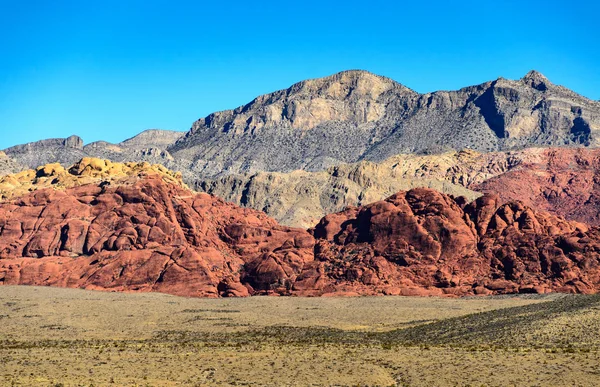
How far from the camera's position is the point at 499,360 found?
211 feet

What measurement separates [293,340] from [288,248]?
5308 cm

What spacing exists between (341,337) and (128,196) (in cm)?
6451

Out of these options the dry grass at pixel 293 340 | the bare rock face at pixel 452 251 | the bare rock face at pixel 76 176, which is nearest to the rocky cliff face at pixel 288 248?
the bare rock face at pixel 452 251

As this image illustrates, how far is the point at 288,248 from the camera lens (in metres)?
135

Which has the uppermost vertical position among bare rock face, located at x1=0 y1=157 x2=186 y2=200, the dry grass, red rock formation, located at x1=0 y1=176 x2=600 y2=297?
bare rock face, located at x1=0 y1=157 x2=186 y2=200

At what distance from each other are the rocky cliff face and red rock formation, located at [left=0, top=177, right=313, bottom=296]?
0.60 ft

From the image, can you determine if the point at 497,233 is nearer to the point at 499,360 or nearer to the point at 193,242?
the point at 193,242

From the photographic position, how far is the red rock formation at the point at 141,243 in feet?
417

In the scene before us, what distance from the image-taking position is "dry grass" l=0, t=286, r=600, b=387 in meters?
60.8

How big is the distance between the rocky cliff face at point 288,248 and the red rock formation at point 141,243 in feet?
0.60

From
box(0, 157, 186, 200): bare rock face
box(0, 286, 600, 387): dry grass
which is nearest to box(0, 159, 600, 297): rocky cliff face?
box(0, 286, 600, 387): dry grass

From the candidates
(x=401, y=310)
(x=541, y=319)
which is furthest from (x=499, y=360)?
(x=401, y=310)

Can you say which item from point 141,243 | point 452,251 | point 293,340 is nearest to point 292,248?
point 141,243

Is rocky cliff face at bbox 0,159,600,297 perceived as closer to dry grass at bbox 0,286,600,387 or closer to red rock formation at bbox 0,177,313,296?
red rock formation at bbox 0,177,313,296
